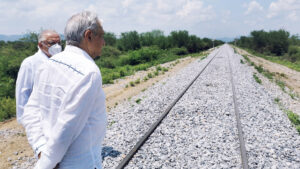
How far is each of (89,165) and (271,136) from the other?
197 inches

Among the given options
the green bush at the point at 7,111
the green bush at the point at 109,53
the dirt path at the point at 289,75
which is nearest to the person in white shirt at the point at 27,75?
the green bush at the point at 7,111

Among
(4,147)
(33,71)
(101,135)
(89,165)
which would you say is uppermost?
(33,71)

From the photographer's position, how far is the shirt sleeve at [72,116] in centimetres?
141

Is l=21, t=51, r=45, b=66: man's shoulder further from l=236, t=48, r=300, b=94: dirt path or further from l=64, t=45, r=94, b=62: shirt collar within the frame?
l=236, t=48, r=300, b=94: dirt path

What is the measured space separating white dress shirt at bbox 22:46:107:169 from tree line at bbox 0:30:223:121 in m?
8.48

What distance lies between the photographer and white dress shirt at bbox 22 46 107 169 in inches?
56.0

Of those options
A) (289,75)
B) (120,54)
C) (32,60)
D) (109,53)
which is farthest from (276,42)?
(32,60)

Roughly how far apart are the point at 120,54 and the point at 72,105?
4611cm

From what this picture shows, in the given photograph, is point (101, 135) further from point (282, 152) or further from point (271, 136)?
point (271, 136)

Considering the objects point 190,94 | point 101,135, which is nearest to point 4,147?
point 101,135

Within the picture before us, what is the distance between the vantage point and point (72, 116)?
141cm

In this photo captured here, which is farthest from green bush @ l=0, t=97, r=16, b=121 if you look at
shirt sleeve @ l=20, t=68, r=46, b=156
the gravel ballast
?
shirt sleeve @ l=20, t=68, r=46, b=156

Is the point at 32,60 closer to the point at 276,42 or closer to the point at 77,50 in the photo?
the point at 77,50

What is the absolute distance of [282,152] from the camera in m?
4.71
